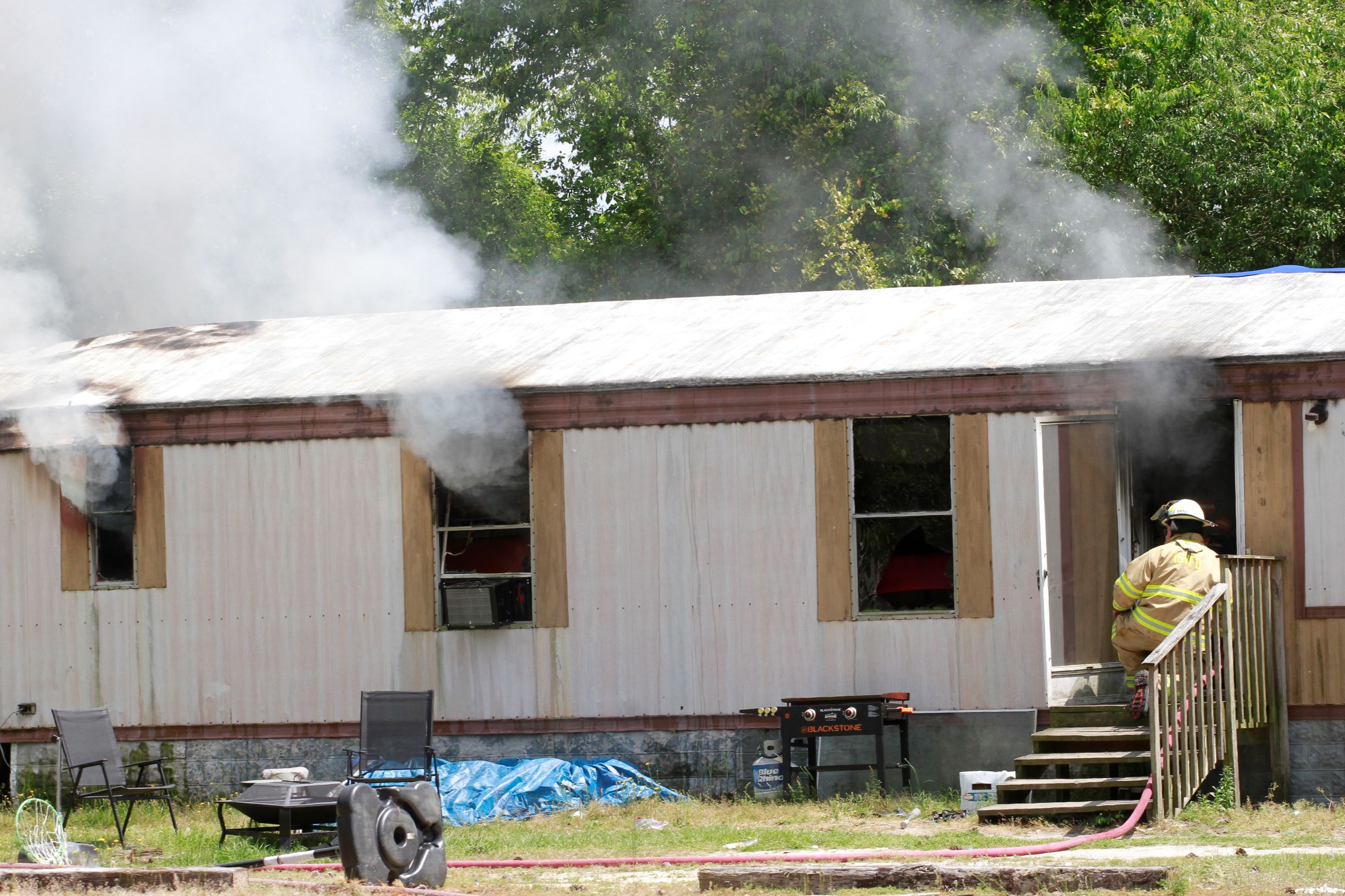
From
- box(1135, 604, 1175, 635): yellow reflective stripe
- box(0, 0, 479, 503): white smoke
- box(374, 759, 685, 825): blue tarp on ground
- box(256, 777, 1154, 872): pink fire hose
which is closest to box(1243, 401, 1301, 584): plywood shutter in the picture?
box(1135, 604, 1175, 635): yellow reflective stripe

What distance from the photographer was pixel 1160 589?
34.6 feet

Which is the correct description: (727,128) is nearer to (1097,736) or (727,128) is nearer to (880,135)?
(880,135)

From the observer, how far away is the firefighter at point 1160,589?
1049 cm

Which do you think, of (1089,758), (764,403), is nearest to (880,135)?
(764,403)

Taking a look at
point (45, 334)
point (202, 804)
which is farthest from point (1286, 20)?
point (202, 804)

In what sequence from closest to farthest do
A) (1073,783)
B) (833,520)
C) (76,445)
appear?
(1073,783), (833,520), (76,445)

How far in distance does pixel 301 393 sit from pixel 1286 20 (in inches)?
774

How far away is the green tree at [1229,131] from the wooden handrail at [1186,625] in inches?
565

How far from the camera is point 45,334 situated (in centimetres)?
1944

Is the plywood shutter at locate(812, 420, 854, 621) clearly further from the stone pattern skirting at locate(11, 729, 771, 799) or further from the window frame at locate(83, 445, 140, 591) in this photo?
the window frame at locate(83, 445, 140, 591)

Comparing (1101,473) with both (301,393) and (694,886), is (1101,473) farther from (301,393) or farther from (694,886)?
(301,393)

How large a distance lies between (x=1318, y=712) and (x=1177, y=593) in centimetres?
166

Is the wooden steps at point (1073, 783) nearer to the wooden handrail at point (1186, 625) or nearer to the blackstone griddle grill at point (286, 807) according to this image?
the wooden handrail at point (1186, 625)

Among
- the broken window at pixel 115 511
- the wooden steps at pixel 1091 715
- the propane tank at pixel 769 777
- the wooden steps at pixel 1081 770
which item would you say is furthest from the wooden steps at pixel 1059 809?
the broken window at pixel 115 511
